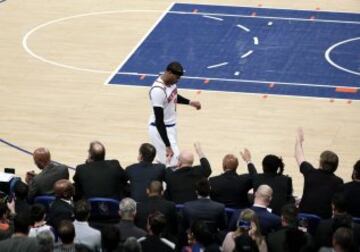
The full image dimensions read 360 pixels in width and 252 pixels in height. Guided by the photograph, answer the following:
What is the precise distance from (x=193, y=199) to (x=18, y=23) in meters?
15.6

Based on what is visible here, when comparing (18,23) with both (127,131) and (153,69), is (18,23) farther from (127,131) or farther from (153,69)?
(127,131)

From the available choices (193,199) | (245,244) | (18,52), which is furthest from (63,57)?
(245,244)

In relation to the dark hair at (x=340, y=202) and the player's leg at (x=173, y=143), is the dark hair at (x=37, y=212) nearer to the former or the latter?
the dark hair at (x=340, y=202)

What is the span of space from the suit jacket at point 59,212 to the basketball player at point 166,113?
3.56 meters

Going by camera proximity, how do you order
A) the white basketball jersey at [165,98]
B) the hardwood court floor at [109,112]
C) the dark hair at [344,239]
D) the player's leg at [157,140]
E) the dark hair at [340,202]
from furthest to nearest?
the hardwood court floor at [109,112] → the player's leg at [157,140] → the white basketball jersey at [165,98] → the dark hair at [340,202] → the dark hair at [344,239]

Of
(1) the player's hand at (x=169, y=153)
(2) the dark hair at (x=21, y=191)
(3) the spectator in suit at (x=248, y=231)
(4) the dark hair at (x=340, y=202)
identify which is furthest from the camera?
(1) the player's hand at (x=169, y=153)

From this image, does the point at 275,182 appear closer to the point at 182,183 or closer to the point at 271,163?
the point at 271,163

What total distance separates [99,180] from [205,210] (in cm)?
201

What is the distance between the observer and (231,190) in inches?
645

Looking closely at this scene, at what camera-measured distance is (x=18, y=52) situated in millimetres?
28531

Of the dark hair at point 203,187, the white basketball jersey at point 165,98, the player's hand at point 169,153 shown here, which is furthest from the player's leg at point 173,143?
the dark hair at point 203,187

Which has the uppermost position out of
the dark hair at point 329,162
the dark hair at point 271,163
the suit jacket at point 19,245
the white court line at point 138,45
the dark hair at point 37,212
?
the white court line at point 138,45

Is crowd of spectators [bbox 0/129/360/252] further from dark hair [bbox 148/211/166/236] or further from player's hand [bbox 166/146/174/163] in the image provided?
player's hand [bbox 166/146/174/163]

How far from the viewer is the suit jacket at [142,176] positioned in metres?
16.6
